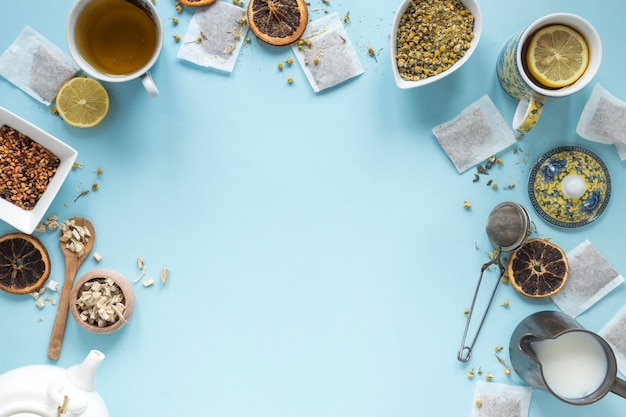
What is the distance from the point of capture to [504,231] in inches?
55.0

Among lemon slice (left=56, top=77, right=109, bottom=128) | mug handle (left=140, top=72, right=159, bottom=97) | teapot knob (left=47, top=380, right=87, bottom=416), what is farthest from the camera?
lemon slice (left=56, top=77, right=109, bottom=128)

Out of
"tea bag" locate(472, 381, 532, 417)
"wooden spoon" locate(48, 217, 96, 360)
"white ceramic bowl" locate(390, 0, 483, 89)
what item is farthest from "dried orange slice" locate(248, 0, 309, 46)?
"tea bag" locate(472, 381, 532, 417)

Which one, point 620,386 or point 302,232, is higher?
point 302,232

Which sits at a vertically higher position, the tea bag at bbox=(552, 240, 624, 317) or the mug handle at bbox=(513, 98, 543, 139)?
the mug handle at bbox=(513, 98, 543, 139)

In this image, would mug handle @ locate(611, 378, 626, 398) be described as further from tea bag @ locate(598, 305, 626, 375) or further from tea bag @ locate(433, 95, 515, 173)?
tea bag @ locate(433, 95, 515, 173)

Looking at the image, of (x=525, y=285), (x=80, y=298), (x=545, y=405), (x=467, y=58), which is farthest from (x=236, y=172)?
(x=545, y=405)

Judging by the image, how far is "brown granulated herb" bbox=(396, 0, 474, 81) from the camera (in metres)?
1.39

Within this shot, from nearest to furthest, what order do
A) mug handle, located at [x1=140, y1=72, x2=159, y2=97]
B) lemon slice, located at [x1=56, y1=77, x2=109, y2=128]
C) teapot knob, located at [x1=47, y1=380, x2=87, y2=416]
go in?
teapot knob, located at [x1=47, y1=380, x2=87, y2=416], mug handle, located at [x1=140, y1=72, x2=159, y2=97], lemon slice, located at [x1=56, y1=77, x2=109, y2=128]

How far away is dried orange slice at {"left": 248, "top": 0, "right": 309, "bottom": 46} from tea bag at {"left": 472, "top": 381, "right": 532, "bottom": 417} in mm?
985

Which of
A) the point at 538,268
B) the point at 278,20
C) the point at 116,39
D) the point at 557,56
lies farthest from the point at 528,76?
the point at 116,39

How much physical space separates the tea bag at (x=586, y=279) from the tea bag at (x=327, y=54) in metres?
0.71

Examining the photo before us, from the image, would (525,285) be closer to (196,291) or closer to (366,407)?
(366,407)

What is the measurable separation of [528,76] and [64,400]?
122 cm

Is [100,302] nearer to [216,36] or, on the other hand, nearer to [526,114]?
[216,36]
